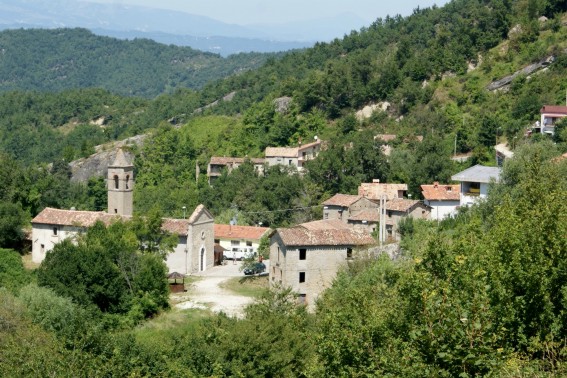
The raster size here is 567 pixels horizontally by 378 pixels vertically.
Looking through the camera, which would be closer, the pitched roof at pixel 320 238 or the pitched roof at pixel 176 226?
the pitched roof at pixel 320 238

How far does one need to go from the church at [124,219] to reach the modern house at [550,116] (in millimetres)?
22417

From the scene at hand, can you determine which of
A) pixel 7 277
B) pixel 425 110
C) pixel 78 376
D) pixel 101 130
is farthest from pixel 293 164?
pixel 101 130

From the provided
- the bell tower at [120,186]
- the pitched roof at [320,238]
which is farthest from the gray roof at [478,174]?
the bell tower at [120,186]

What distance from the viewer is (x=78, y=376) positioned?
992 inches

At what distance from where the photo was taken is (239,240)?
5688cm

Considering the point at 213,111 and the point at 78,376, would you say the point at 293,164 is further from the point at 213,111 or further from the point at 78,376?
the point at 78,376

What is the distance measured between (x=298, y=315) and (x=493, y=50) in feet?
178

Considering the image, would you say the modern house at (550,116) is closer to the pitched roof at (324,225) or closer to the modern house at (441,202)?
the modern house at (441,202)

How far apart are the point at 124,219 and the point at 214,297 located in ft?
31.2

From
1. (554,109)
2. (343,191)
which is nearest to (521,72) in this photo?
(554,109)

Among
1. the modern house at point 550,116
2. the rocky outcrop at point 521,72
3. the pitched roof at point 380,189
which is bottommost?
the pitched roof at point 380,189

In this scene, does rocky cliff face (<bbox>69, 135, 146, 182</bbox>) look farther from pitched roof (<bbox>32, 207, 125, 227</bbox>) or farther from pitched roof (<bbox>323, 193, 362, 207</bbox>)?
pitched roof (<bbox>323, 193, 362, 207</bbox>)

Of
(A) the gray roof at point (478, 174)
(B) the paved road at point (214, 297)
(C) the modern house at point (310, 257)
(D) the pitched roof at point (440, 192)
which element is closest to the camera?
(B) the paved road at point (214, 297)

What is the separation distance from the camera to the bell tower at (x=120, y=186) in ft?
180
